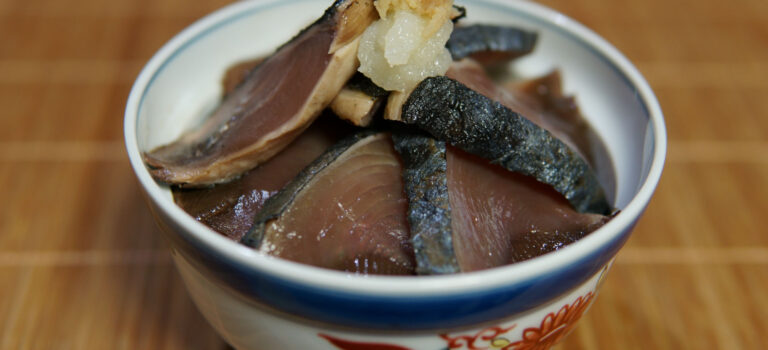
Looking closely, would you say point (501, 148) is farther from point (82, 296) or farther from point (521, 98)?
point (82, 296)

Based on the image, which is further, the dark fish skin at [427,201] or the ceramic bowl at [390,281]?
the dark fish skin at [427,201]

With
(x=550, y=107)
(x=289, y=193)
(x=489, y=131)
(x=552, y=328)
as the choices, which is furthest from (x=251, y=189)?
(x=550, y=107)

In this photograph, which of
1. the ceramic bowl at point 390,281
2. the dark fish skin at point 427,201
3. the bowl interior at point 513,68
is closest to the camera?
the ceramic bowl at point 390,281

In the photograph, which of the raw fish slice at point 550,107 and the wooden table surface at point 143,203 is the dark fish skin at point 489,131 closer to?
the raw fish slice at point 550,107

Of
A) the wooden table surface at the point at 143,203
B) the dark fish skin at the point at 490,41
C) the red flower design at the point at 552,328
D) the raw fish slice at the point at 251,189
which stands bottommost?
the wooden table surface at the point at 143,203

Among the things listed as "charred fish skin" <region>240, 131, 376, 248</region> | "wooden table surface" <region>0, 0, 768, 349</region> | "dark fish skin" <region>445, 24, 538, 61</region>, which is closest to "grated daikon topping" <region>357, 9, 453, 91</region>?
"charred fish skin" <region>240, 131, 376, 248</region>

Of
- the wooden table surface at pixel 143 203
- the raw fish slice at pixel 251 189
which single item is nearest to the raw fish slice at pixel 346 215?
the raw fish slice at pixel 251 189
